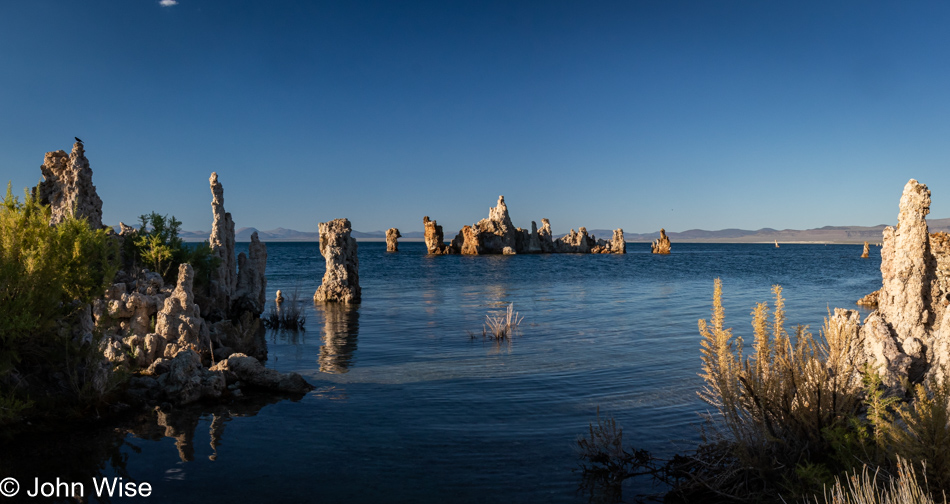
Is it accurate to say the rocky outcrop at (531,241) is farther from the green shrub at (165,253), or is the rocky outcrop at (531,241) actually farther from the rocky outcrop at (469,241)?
the green shrub at (165,253)

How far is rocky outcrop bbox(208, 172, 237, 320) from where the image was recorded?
1681cm

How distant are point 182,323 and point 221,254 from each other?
280 inches

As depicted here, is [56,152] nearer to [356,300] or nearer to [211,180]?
[211,180]

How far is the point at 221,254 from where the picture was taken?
17594 millimetres

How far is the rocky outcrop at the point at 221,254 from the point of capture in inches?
662

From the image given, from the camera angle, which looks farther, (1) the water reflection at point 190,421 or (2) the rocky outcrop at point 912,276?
(1) the water reflection at point 190,421

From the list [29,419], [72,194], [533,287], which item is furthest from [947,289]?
[533,287]

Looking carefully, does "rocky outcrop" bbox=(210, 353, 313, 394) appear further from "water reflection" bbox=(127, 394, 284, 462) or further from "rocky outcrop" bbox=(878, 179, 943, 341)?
"rocky outcrop" bbox=(878, 179, 943, 341)

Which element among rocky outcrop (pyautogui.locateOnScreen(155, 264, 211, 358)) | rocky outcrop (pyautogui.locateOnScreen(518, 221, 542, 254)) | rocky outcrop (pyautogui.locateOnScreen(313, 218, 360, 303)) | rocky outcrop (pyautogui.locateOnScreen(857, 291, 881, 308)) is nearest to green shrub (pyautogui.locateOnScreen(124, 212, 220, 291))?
rocky outcrop (pyautogui.locateOnScreen(155, 264, 211, 358))

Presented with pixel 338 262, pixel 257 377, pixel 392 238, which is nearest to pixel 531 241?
pixel 392 238

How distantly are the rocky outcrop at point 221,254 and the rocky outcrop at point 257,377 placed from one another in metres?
6.89

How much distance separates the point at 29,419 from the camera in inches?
286
